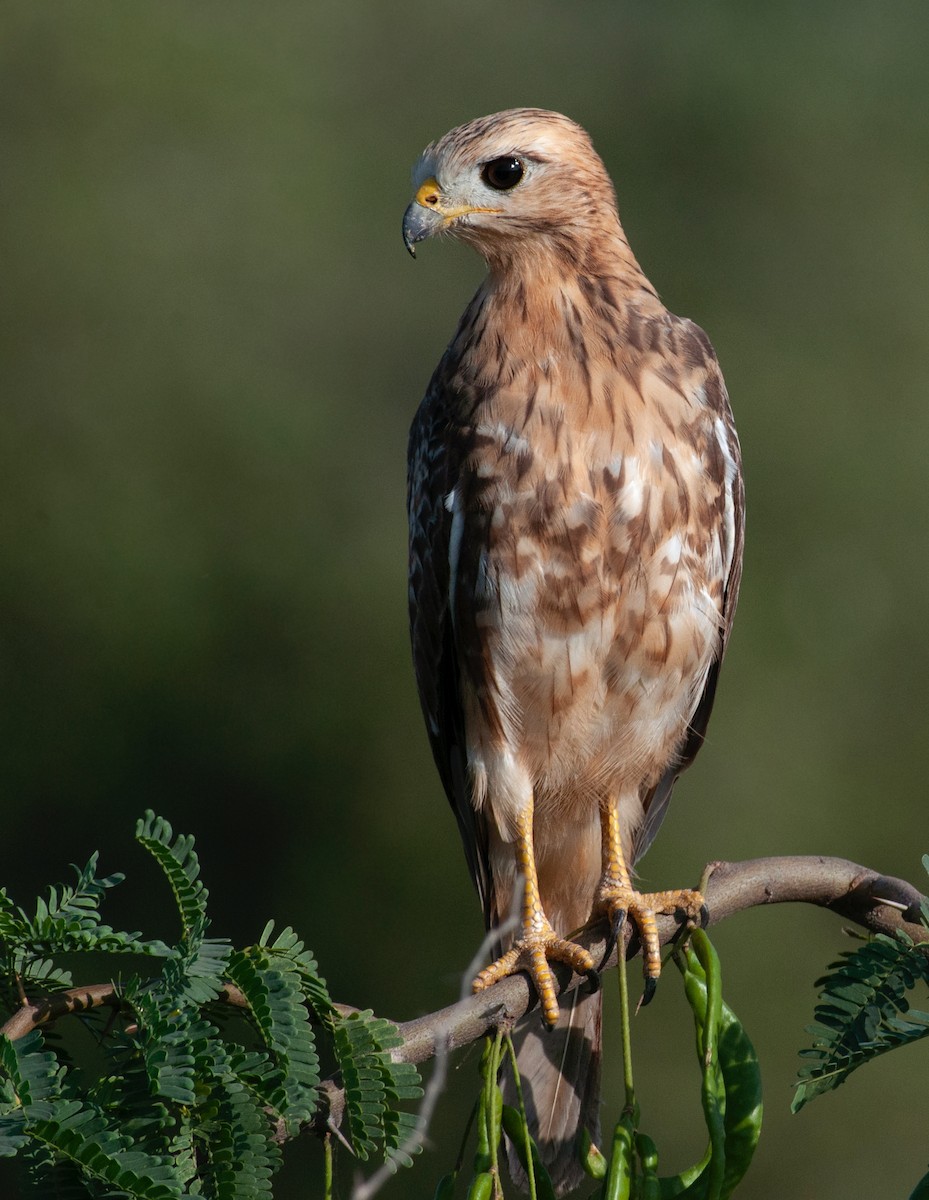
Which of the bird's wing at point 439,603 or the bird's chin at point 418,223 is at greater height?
the bird's chin at point 418,223

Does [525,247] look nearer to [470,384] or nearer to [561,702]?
[470,384]

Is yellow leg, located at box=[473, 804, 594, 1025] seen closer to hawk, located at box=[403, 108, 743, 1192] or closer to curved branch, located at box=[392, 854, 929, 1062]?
hawk, located at box=[403, 108, 743, 1192]

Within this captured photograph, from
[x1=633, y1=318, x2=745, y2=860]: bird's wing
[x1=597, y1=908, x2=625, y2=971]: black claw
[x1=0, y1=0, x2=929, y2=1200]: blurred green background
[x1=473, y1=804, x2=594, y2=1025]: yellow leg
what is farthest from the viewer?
[x1=0, y1=0, x2=929, y2=1200]: blurred green background

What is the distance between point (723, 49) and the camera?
9.93 meters

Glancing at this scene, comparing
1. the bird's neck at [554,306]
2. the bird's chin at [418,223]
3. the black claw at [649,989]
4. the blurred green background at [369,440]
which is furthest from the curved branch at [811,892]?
the blurred green background at [369,440]

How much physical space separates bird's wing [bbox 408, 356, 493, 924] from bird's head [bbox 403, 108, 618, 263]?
1.08 ft

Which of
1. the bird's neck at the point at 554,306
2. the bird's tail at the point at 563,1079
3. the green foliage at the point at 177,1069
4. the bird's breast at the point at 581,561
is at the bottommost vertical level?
the green foliage at the point at 177,1069

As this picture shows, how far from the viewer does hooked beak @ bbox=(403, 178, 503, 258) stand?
10.6 ft

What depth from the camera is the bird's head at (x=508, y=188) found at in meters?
3.24

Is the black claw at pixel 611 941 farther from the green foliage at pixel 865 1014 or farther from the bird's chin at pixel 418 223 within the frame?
the bird's chin at pixel 418 223

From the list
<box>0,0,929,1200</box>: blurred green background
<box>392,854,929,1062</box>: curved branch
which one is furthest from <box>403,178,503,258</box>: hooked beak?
<box>0,0,929,1200</box>: blurred green background

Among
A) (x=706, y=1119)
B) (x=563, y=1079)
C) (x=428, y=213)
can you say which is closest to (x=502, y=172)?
(x=428, y=213)

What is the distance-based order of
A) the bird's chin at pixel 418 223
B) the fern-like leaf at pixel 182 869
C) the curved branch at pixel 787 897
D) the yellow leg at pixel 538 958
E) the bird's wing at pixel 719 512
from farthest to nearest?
the bird's wing at pixel 719 512 → the bird's chin at pixel 418 223 → the yellow leg at pixel 538 958 → the curved branch at pixel 787 897 → the fern-like leaf at pixel 182 869

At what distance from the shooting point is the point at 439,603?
3428mm
